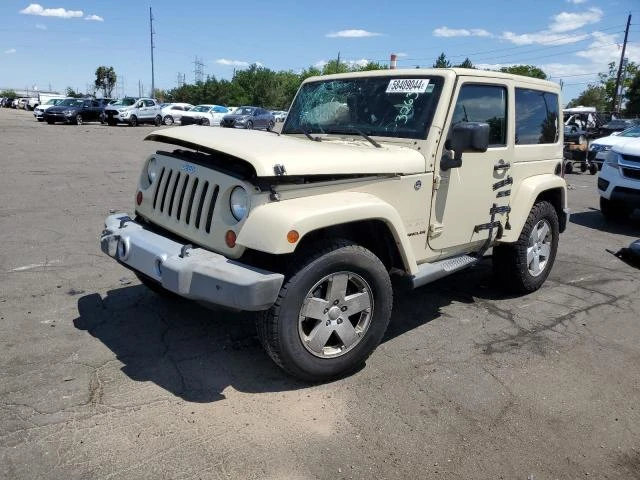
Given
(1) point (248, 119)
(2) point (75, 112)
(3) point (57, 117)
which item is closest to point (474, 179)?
(1) point (248, 119)

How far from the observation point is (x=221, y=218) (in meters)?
3.07

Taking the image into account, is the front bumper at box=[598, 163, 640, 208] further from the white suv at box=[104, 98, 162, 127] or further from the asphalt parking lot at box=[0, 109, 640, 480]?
the white suv at box=[104, 98, 162, 127]

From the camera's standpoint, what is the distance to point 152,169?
152 inches

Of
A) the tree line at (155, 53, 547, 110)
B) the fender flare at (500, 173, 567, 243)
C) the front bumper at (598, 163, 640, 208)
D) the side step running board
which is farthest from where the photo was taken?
the tree line at (155, 53, 547, 110)

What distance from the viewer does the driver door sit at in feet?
12.7

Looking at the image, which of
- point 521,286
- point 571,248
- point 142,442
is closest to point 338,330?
point 142,442

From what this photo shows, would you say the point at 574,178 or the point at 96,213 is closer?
the point at 96,213

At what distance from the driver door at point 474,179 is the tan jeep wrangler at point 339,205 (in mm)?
14

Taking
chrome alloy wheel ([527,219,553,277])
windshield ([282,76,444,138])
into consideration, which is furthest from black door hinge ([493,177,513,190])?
windshield ([282,76,444,138])

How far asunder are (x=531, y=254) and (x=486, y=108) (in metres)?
1.60

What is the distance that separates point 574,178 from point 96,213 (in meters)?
13.3

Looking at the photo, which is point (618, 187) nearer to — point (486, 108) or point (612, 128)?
point (486, 108)

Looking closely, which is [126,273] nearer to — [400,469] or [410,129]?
[410,129]

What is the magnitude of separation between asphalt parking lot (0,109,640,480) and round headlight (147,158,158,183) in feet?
3.69
